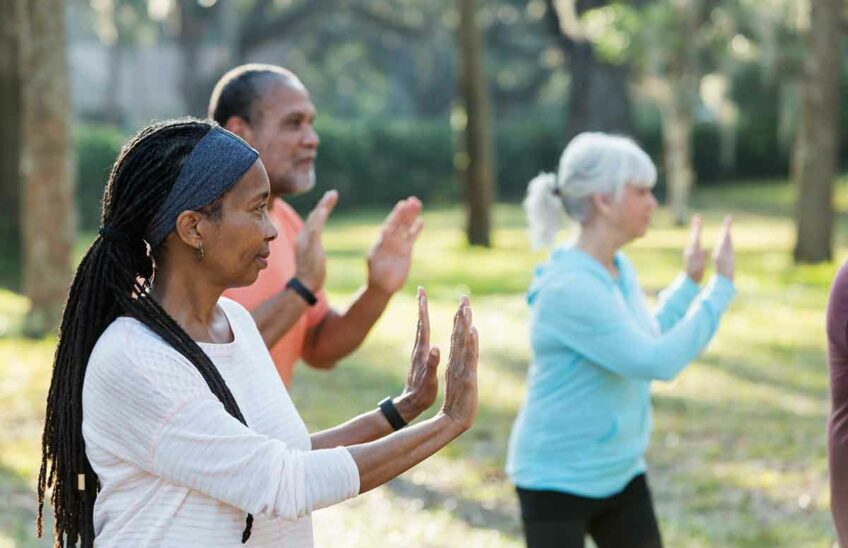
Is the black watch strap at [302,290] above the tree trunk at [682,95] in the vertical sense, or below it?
above

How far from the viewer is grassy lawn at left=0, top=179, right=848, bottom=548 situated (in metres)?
7.35

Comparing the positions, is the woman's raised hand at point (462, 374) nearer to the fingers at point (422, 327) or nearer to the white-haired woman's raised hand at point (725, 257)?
the fingers at point (422, 327)

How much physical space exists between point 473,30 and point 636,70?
44.3 feet

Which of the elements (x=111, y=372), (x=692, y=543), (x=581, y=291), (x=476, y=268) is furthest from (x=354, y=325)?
(x=476, y=268)

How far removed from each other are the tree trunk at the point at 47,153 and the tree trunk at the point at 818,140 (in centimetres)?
915

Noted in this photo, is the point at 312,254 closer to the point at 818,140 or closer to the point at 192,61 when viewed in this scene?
the point at 818,140

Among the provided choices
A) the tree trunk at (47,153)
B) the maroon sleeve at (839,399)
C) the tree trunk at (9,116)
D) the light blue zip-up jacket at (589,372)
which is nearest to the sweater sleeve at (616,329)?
the light blue zip-up jacket at (589,372)

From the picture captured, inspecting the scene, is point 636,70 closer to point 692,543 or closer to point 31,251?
point 31,251

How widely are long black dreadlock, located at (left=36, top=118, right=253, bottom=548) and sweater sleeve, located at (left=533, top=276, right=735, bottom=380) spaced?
193cm

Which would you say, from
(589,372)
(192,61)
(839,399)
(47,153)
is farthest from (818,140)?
(192,61)

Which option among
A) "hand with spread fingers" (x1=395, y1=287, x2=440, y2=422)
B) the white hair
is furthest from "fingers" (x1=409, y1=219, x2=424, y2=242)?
"hand with spread fingers" (x1=395, y1=287, x2=440, y2=422)

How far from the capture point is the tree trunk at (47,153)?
13094 millimetres

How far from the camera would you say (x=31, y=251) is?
13.4 m

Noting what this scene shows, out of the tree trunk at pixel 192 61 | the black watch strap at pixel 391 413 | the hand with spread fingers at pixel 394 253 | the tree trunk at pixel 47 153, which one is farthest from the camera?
the tree trunk at pixel 192 61
